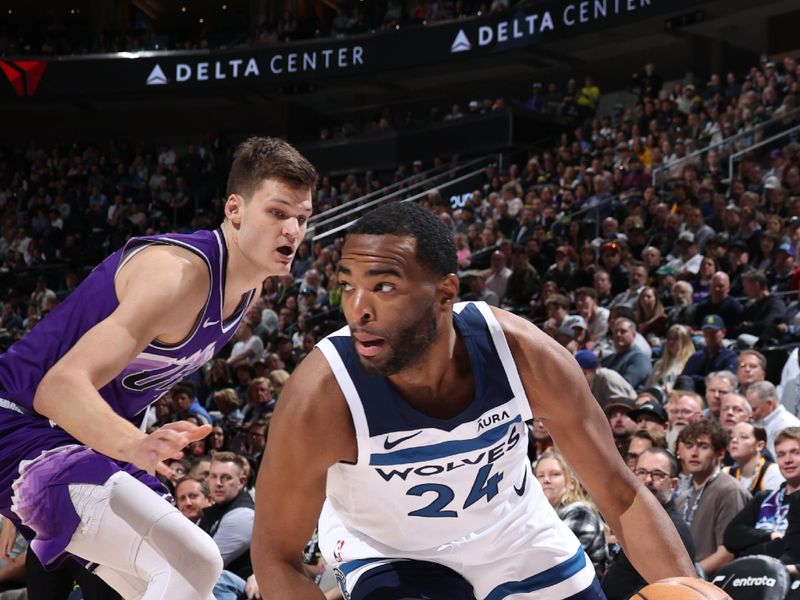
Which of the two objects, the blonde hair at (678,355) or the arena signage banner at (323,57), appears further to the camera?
the arena signage banner at (323,57)

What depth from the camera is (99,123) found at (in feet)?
90.9

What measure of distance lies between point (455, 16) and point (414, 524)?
20.3m

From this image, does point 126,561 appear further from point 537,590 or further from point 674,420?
point 674,420

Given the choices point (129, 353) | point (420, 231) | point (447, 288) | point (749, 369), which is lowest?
point (749, 369)

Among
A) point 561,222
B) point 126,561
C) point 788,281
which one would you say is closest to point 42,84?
point 561,222

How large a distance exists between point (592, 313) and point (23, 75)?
18.6 metres

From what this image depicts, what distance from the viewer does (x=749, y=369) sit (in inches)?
306

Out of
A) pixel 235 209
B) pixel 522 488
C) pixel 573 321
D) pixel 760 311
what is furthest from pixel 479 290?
pixel 522 488

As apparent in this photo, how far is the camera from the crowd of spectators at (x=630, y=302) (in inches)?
255

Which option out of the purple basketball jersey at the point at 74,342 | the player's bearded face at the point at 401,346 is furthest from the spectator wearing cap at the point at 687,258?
the player's bearded face at the point at 401,346

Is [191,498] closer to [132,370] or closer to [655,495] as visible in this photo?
[655,495]

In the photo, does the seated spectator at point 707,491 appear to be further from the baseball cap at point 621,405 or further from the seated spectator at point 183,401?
the seated spectator at point 183,401

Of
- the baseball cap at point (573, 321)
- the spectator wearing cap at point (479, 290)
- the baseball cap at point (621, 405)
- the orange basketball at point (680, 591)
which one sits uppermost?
the spectator wearing cap at point (479, 290)

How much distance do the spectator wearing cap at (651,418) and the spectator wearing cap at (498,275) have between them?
5.16 metres
